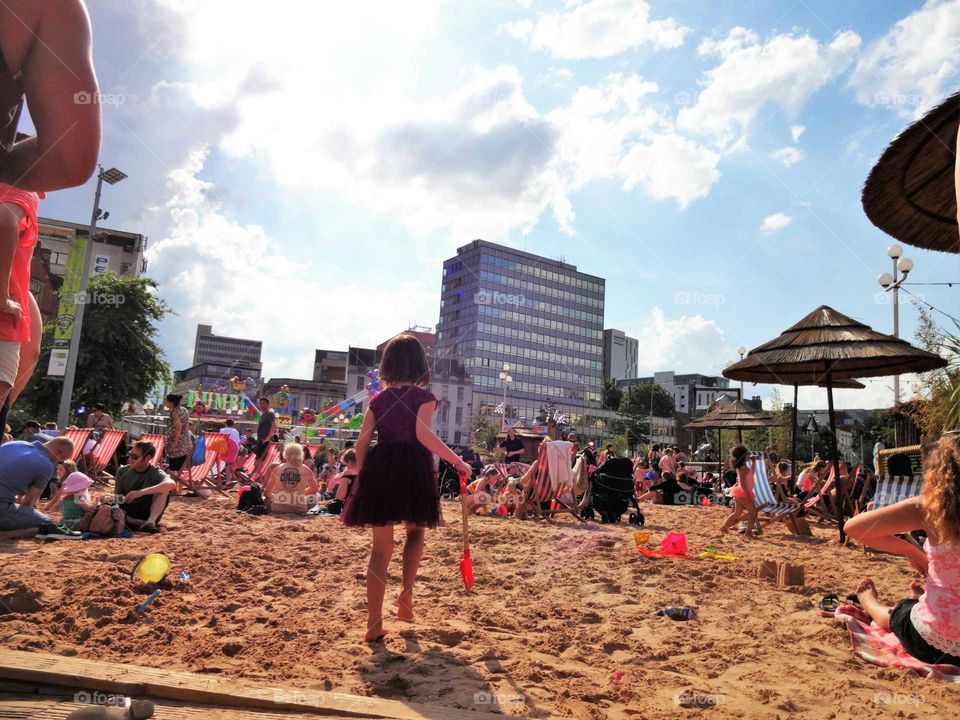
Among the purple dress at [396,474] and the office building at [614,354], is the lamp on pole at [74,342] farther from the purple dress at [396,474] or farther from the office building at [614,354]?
the office building at [614,354]

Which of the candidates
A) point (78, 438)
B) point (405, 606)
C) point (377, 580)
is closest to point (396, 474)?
point (377, 580)

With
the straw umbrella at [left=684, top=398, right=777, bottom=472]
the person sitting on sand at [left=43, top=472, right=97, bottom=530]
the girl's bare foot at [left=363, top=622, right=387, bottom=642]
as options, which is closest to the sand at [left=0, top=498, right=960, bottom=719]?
the girl's bare foot at [left=363, top=622, right=387, bottom=642]

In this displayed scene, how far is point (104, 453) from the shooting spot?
1100 centimetres

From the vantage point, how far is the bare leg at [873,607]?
3172 mm

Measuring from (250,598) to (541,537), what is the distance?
4.06 m

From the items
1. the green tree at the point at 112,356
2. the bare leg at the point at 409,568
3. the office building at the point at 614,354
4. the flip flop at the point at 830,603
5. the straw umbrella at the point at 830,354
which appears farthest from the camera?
the office building at the point at 614,354

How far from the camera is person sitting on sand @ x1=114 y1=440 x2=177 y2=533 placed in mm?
5973

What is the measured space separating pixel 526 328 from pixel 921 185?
10742 centimetres

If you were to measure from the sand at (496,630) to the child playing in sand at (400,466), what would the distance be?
0.45 meters

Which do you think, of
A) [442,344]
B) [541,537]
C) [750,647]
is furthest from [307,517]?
[442,344]

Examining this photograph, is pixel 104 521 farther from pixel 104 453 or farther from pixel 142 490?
pixel 104 453

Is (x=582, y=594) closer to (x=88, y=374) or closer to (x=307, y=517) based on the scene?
(x=307, y=517)

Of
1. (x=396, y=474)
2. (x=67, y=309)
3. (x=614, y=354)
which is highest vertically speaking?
(x=614, y=354)

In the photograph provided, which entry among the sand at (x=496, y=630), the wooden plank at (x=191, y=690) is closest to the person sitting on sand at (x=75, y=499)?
the sand at (x=496, y=630)
